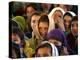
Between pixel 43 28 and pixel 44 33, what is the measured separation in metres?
0.05

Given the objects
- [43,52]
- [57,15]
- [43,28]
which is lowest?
[43,52]

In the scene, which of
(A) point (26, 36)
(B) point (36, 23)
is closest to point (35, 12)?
(B) point (36, 23)

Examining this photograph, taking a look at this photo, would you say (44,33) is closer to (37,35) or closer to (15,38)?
(37,35)

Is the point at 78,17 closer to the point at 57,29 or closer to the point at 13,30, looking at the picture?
the point at 57,29

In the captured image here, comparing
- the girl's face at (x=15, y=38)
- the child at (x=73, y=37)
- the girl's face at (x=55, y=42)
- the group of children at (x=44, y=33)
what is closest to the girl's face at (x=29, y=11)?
the group of children at (x=44, y=33)

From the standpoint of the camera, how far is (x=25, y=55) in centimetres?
183

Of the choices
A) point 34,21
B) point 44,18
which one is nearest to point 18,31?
point 34,21

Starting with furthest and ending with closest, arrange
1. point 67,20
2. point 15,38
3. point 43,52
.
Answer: point 67,20 < point 43,52 < point 15,38

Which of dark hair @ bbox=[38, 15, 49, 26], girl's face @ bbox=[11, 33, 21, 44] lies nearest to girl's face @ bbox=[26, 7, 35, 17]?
dark hair @ bbox=[38, 15, 49, 26]

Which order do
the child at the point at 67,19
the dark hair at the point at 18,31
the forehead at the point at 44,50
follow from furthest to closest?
1. the child at the point at 67,19
2. the forehead at the point at 44,50
3. the dark hair at the point at 18,31

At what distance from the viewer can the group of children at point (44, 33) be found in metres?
1.81

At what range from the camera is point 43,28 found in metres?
1.91

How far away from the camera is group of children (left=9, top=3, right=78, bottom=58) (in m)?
1.81

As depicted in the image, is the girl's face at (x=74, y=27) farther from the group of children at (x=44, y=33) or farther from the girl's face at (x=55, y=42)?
the girl's face at (x=55, y=42)
